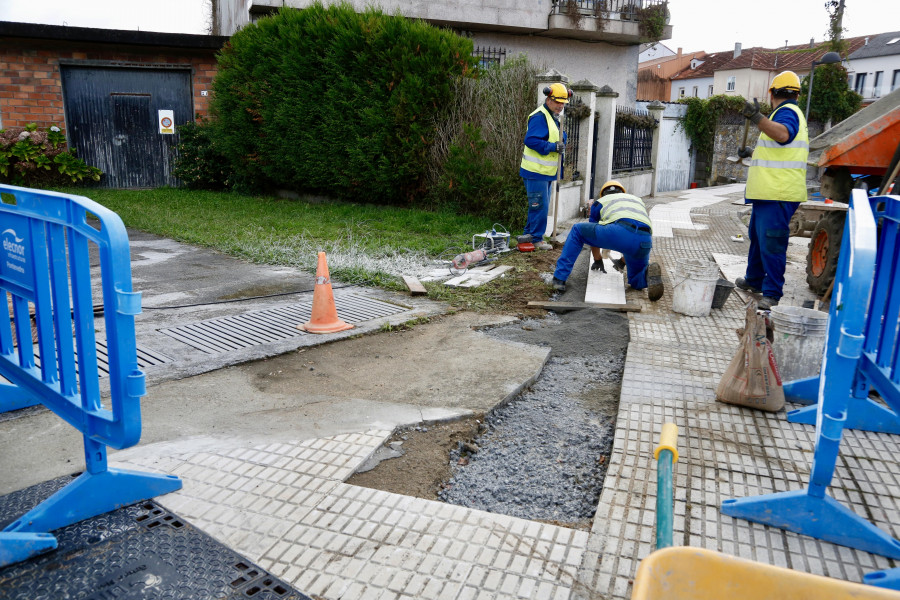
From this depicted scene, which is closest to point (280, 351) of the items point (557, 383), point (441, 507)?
point (557, 383)

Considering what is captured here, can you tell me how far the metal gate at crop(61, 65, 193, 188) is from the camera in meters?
15.8

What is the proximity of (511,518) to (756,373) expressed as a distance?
74.1 inches

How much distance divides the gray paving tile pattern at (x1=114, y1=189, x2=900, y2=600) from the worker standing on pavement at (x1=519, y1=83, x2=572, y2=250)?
5330mm

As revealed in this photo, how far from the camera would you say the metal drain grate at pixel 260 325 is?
4.87 metres

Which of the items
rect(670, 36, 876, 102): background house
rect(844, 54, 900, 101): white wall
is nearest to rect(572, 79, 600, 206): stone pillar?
rect(670, 36, 876, 102): background house

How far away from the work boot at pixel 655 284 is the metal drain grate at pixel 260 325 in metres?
2.39

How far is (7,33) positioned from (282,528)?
16436 mm

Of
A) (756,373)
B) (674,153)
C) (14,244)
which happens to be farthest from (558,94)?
(674,153)

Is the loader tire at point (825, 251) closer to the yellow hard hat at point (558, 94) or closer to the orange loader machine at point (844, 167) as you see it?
the orange loader machine at point (844, 167)

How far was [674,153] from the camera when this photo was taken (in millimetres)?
22453

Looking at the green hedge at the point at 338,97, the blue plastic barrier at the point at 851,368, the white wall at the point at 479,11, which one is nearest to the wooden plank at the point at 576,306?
the blue plastic barrier at the point at 851,368

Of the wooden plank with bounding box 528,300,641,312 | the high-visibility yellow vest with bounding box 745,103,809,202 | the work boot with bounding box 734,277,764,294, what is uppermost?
the high-visibility yellow vest with bounding box 745,103,809,202

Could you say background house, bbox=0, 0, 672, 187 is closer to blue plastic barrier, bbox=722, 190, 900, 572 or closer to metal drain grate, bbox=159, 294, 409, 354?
metal drain grate, bbox=159, 294, 409, 354

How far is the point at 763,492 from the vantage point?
288 centimetres
